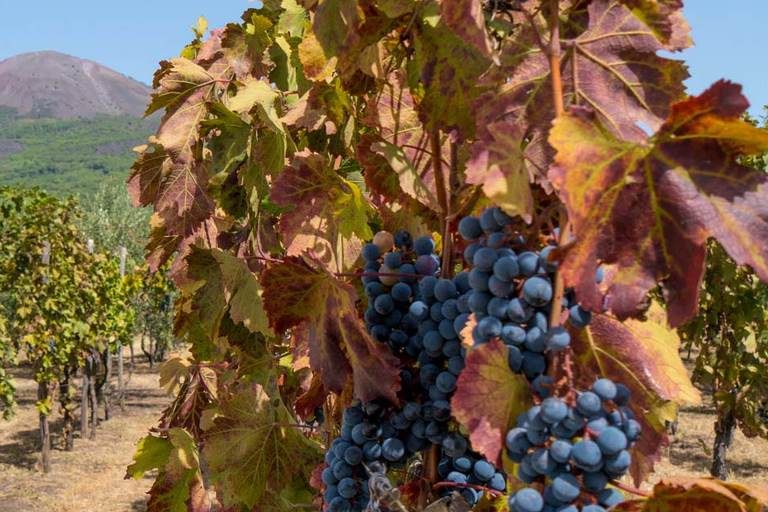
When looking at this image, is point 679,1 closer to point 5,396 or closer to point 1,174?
point 5,396

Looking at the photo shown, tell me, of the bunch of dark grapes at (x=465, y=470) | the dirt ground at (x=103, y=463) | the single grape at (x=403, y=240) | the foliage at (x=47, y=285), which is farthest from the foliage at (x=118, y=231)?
the bunch of dark grapes at (x=465, y=470)

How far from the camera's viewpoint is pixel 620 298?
0.84 meters

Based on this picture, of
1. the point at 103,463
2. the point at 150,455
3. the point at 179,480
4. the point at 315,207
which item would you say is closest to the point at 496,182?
the point at 315,207

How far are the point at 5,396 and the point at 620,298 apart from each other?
433 inches

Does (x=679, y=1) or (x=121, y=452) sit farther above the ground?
(x=679, y=1)

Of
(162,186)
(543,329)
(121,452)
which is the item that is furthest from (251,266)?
(121,452)

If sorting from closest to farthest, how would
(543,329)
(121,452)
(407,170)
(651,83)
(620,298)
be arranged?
(620,298) → (543,329) → (651,83) → (407,170) → (121,452)

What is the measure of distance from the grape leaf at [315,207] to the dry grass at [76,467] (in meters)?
6.35

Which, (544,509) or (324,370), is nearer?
(544,509)

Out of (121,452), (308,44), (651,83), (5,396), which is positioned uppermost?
(308,44)

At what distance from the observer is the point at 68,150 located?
430 feet

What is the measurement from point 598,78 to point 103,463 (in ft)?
41.3

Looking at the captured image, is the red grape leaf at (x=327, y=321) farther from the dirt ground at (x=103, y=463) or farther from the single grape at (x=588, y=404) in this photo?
the dirt ground at (x=103, y=463)

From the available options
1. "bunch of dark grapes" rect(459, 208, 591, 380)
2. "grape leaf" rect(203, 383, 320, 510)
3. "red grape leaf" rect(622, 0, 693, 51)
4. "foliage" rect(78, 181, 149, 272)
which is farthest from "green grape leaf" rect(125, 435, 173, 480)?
"foliage" rect(78, 181, 149, 272)
